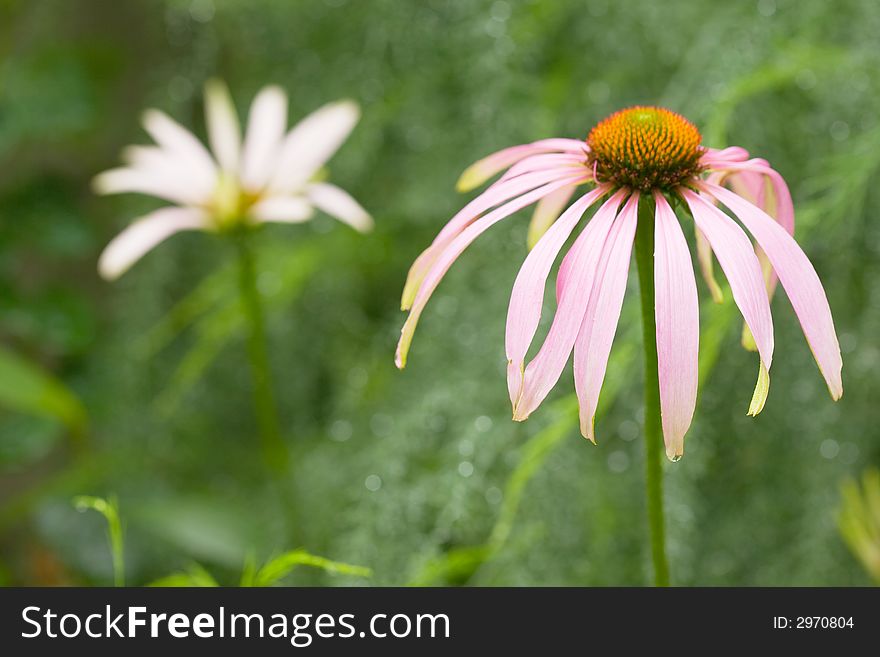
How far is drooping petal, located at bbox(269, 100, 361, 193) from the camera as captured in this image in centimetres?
53

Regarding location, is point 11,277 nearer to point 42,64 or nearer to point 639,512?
point 42,64

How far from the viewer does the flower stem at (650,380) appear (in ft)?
0.87

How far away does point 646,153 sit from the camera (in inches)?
10.6

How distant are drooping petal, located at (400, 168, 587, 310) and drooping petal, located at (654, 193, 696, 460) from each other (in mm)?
51

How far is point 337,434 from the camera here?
26.7 inches

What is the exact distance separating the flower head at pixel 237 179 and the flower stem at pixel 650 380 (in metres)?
0.23

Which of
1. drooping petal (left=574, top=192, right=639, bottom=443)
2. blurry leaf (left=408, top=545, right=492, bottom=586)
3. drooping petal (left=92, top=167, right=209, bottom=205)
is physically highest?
drooping petal (left=92, top=167, right=209, bottom=205)

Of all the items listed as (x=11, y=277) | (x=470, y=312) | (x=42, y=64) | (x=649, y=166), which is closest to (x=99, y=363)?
(x=11, y=277)

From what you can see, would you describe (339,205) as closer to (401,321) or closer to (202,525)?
(401,321)

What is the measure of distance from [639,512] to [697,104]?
243 millimetres

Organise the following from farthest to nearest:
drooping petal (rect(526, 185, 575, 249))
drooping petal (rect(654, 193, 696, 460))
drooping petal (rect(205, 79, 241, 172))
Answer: drooping petal (rect(205, 79, 241, 172))
drooping petal (rect(526, 185, 575, 249))
drooping petal (rect(654, 193, 696, 460))

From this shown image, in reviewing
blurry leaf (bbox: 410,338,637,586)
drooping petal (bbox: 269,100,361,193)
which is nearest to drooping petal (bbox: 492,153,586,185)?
blurry leaf (bbox: 410,338,637,586)

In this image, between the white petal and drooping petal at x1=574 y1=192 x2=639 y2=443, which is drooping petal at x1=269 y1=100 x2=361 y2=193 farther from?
drooping petal at x1=574 y1=192 x2=639 y2=443

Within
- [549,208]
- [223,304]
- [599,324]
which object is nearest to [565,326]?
[599,324]
